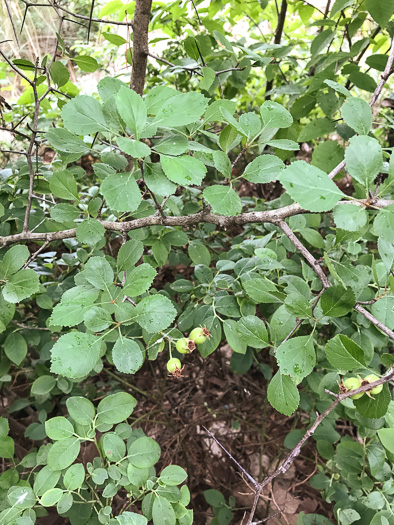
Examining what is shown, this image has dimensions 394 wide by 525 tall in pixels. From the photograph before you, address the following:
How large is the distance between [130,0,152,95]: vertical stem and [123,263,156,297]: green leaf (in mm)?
587

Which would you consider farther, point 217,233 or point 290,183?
point 217,233

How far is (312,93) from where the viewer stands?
1043 millimetres

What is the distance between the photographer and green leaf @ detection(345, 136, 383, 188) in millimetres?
445

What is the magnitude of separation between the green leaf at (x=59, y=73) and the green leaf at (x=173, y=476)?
0.84m

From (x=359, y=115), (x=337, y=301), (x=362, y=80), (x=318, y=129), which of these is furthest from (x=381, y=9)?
(x=337, y=301)

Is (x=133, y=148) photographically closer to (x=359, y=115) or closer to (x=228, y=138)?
(x=228, y=138)

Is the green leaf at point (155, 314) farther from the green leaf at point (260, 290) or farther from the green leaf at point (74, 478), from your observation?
the green leaf at point (74, 478)

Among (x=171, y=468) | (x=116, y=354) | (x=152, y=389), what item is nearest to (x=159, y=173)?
(x=116, y=354)

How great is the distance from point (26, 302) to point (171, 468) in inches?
24.8

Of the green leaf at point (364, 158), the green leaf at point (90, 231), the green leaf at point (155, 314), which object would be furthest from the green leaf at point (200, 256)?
the green leaf at point (364, 158)

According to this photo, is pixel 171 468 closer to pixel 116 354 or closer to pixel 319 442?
pixel 116 354

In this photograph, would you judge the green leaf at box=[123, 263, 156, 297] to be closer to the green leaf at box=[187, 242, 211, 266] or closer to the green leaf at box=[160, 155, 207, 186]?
the green leaf at box=[160, 155, 207, 186]

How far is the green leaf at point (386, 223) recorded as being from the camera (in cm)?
44

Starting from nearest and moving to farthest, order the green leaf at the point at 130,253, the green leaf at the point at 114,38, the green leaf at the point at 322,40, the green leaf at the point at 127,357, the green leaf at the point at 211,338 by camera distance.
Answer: the green leaf at the point at 127,357 → the green leaf at the point at 130,253 → the green leaf at the point at 211,338 → the green leaf at the point at 114,38 → the green leaf at the point at 322,40
